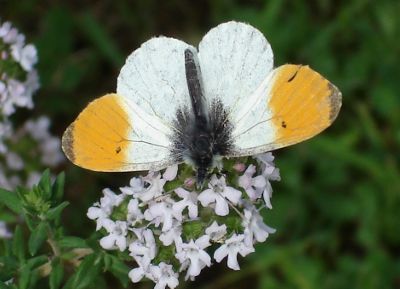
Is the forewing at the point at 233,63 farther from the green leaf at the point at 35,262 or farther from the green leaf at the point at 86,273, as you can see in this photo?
the green leaf at the point at 35,262

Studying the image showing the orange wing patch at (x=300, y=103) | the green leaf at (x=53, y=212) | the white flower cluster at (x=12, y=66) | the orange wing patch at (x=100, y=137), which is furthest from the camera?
the white flower cluster at (x=12, y=66)

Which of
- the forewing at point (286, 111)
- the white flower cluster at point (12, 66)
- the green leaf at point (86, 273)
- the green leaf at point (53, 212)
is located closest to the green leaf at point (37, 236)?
the green leaf at point (53, 212)

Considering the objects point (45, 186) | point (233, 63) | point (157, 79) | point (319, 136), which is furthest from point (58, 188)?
point (319, 136)

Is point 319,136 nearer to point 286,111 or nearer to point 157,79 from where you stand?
point 157,79

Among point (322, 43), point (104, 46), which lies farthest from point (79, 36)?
point (322, 43)

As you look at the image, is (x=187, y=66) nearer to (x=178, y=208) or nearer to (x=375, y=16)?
(x=178, y=208)

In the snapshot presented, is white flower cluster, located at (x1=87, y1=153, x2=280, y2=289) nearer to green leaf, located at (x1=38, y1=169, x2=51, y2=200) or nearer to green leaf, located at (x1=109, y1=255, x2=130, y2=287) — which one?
green leaf, located at (x1=109, y1=255, x2=130, y2=287)
